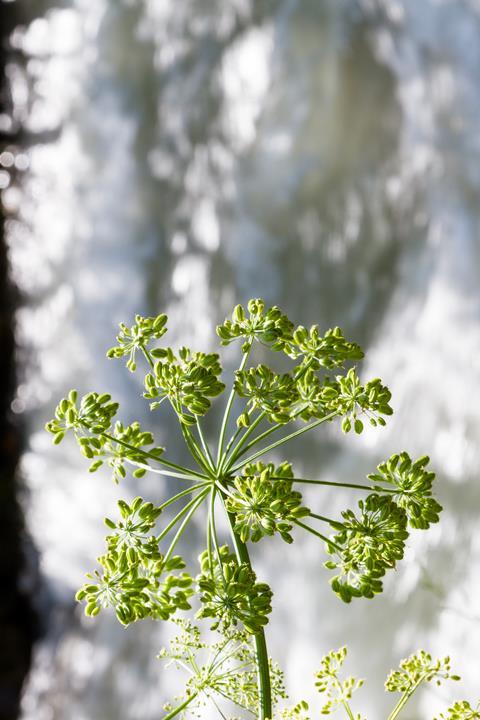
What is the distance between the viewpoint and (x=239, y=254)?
204 cm

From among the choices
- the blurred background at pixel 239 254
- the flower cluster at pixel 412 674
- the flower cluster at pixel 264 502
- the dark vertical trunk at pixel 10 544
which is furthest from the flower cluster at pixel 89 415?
the dark vertical trunk at pixel 10 544

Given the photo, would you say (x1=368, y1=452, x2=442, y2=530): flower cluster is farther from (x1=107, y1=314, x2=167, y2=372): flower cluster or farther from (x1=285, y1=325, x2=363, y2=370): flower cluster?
(x1=107, y1=314, x2=167, y2=372): flower cluster

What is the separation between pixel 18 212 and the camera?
2.66 metres

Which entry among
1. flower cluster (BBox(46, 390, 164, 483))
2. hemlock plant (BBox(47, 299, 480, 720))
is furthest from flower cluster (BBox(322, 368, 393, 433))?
flower cluster (BBox(46, 390, 164, 483))

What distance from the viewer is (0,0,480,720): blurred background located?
4.95 ft

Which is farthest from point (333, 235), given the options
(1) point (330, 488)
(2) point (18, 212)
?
(2) point (18, 212)

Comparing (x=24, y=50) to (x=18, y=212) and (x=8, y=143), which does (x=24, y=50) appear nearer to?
(x=8, y=143)

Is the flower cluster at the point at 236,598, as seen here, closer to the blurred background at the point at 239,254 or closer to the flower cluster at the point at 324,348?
the flower cluster at the point at 324,348

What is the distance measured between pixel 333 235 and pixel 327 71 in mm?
376

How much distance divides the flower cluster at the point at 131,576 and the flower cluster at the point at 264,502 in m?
0.05

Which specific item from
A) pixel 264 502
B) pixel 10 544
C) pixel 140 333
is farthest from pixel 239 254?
pixel 264 502

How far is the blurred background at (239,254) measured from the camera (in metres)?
1.51

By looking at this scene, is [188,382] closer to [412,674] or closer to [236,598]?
[236,598]

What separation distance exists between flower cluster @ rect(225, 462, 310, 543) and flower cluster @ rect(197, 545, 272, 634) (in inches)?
1.0
